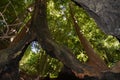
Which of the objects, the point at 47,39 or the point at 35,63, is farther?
the point at 35,63

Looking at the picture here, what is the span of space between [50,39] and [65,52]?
0.50m

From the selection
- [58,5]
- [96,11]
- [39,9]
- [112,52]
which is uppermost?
[96,11]

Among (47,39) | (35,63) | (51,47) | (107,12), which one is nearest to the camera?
(107,12)

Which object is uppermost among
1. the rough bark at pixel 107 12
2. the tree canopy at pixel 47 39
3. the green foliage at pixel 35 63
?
the rough bark at pixel 107 12

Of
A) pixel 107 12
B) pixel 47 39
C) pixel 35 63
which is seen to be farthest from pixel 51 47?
pixel 35 63

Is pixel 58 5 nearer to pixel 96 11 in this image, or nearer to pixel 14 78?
pixel 14 78

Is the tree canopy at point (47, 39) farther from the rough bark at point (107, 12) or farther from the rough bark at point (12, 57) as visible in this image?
the rough bark at point (107, 12)

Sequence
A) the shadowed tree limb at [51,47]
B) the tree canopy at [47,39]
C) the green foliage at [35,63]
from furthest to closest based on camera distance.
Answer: the green foliage at [35,63] < the tree canopy at [47,39] < the shadowed tree limb at [51,47]

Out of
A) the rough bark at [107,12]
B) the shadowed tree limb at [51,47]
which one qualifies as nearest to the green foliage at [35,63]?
the shadowed tree limb at [51,47]

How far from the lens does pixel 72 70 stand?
265 inches

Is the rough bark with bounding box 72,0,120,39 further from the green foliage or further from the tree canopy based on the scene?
the green foliage

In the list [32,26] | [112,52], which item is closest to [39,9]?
[32,26]

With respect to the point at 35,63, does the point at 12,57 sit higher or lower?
higher

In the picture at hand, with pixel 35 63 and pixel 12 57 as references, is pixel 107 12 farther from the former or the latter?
pixel 35 63
